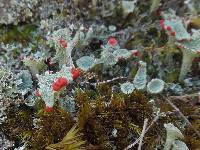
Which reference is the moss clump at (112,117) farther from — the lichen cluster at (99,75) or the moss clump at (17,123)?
the moss clump at (17,123)

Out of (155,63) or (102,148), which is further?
(155,63)

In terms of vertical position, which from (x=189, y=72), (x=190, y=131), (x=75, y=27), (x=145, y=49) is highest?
(x=75, y=27)

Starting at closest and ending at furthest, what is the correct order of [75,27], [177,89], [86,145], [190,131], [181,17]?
1. [86,145]
2. [190,131]
3. [177,89]
4. [75,27]
5. [181,17]

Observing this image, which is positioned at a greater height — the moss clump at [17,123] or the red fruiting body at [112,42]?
the red fruiting body at [112,42]

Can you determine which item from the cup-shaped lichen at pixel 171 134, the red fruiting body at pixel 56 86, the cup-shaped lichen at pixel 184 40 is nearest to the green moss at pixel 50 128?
the red fruiting body at pixel 56 86

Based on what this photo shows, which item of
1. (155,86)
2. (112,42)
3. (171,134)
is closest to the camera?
(171,134)

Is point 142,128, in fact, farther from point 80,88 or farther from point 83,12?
point 83,12

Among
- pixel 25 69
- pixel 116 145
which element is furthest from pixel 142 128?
pixel 25 69

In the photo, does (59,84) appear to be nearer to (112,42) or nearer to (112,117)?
(112,117)

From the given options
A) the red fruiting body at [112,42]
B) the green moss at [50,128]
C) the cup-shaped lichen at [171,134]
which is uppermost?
the red fruiting body at [112,42]

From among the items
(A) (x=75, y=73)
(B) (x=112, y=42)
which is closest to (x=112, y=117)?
(A) (x=75, y=73)

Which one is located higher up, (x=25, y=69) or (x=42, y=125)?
(x=25, y=69)
